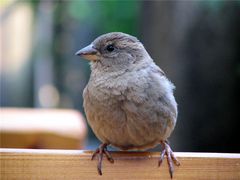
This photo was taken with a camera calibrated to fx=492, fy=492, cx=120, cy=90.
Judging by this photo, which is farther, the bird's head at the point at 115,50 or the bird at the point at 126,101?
the bird's head at the point at 115,50

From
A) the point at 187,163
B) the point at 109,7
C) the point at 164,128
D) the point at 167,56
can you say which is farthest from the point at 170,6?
the point at 187,163

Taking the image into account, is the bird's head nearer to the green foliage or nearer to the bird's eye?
the bird's eye

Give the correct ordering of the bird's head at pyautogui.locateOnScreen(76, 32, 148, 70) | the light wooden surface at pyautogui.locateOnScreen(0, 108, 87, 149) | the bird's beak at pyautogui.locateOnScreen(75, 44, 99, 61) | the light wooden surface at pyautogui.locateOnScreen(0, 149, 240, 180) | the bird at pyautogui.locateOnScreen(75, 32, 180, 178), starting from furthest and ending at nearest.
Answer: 1. the light wooden surface at pyautogui.locateOnScreen(0, 108, 87, 149)
2. the bird's head at pyautogui.locateOnScreen(76, 32, 148, 70)
3. the bird's beak at pyautogui.locateOnScreen(75, 44, 99, 61)
4. the bird at pyautogui.locateOnScreen(75, 32, 180, 178)
5. the light wooden surface at pyautogui.locateOnScreen(0, 149, 240, 180)

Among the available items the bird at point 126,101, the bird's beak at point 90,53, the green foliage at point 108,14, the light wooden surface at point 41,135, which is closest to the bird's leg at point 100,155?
the bird at point 126,101

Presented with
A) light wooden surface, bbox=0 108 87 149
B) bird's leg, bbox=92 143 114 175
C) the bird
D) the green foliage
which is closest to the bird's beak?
the bird

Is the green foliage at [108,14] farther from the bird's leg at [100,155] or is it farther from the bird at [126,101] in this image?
the bird's leg at [100,155]

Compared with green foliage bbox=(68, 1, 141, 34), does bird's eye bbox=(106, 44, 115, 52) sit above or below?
above

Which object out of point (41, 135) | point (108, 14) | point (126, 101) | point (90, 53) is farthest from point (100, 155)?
Answer: point (108, 14)

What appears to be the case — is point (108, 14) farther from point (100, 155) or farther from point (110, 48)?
point (100, 155)

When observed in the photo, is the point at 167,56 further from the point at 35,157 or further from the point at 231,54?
the point at 35,157
